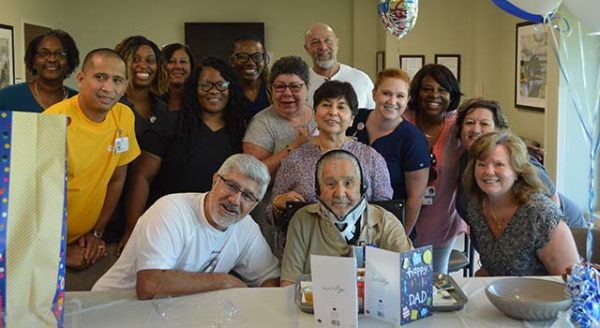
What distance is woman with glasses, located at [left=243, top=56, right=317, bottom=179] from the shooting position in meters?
2.88

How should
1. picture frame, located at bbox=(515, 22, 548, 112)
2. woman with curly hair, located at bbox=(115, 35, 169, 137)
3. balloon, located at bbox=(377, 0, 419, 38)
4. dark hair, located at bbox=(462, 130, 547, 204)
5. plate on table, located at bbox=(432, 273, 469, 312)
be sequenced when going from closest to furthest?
plate on table, located at bbox=(432, 273, 469, 312), dark hair, located at bbox=(462, 130, 547, 204), woman with curly hair, located at bbox=(115, 35, 169, 137), balloon, located at bbox=(377, 0, 419, 38), picture frame, located at bbox=(515, 22, 548, 112)

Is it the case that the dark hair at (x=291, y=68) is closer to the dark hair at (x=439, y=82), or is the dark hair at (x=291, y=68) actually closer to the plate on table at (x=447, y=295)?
the dark hair at (x=439, y=82)

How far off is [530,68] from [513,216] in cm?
364

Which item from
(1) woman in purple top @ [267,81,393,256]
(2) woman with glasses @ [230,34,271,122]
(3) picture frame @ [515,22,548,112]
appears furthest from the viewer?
(3) picture frame @ [515,22,548,112]

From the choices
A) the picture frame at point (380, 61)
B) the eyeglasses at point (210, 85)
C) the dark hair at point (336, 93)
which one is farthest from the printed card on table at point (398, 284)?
the picture frame at point (380, 61)

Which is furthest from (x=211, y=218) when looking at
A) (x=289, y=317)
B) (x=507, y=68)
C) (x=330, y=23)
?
(x=330, y=23)

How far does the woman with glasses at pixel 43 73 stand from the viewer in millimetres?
3035

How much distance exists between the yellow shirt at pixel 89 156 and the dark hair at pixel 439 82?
143 cm

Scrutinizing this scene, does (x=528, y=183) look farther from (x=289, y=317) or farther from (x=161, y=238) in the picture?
(x=161, y=238)

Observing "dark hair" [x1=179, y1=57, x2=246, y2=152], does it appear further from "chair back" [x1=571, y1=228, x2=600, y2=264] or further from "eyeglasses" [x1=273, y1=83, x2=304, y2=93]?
"chair back" [x1=571, y1=228, x2=600, y2=264]

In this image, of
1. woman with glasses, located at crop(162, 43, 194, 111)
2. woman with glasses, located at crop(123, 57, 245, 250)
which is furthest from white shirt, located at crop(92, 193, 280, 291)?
woman with glasses, located at crop(162, 43, 194, 111)

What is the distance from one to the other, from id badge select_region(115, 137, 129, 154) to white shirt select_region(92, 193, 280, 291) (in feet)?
1.67

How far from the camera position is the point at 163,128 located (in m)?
2.90

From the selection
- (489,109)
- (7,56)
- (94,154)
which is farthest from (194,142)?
(7,56)
